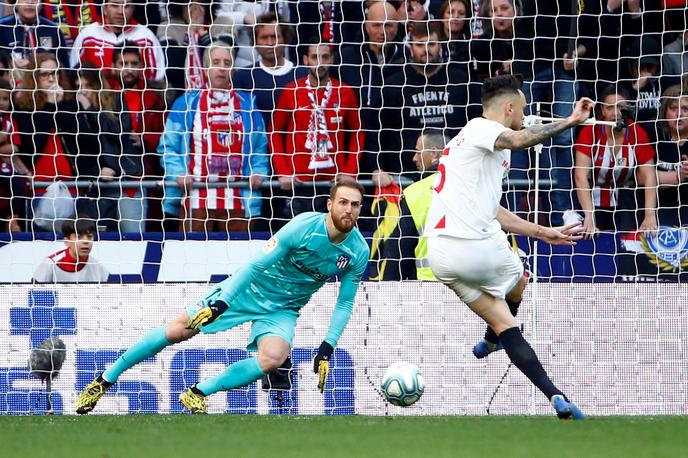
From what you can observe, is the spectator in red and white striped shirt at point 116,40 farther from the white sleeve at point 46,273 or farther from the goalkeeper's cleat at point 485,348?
the goalkeeper's cleat at point 485,348

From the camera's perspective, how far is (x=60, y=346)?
10.1m

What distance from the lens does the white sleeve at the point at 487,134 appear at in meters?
7.43

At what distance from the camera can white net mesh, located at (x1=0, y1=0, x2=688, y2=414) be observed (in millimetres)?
10148

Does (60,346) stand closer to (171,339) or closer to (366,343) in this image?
(171,339)

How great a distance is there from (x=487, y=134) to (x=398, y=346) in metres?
3.14

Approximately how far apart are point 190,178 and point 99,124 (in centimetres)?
105

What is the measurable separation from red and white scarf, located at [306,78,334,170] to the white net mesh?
0.02 metres

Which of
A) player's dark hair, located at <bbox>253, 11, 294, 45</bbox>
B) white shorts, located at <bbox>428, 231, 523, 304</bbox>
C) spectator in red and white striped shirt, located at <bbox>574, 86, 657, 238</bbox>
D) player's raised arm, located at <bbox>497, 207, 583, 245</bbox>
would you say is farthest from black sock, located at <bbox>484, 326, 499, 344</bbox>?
player's dark hair, located at <bbox>253, 11, 294, 45</bbox>

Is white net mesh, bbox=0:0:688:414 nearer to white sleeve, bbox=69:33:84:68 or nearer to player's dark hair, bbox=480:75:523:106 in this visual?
white sleeve, bbox=69:33:84:68

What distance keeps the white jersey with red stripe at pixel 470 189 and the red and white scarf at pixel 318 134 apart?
3.98m

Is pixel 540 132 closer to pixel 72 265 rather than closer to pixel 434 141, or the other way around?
pixel 434 141

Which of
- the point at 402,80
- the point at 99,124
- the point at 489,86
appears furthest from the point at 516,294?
the point at 99,124

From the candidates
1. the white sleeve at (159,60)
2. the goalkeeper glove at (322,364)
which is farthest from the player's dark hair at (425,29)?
the goalkeeper glove at (322,364)

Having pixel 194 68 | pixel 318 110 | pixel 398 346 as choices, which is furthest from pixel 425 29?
pixel 398 346
